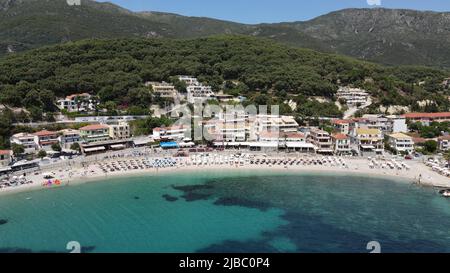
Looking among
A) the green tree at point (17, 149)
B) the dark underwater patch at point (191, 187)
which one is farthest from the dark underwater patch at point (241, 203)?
the green tree at point (17, 149)

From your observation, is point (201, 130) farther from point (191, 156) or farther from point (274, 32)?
point (274, 32)

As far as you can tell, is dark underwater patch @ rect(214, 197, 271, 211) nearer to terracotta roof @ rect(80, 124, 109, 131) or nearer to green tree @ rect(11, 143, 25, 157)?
terracotta roof @ rect(80, 124, 109, 131)

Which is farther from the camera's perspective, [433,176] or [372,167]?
[372,167]

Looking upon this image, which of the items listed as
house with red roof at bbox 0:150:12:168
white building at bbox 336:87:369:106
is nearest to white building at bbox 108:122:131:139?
house with red roof at bbox 0:150:12:168

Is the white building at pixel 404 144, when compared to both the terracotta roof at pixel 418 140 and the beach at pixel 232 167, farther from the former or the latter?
the beach at pixel 232 167

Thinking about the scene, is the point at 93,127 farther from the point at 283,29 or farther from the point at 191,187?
the point at 283,29

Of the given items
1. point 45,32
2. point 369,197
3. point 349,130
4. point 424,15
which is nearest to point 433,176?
point 369,197
